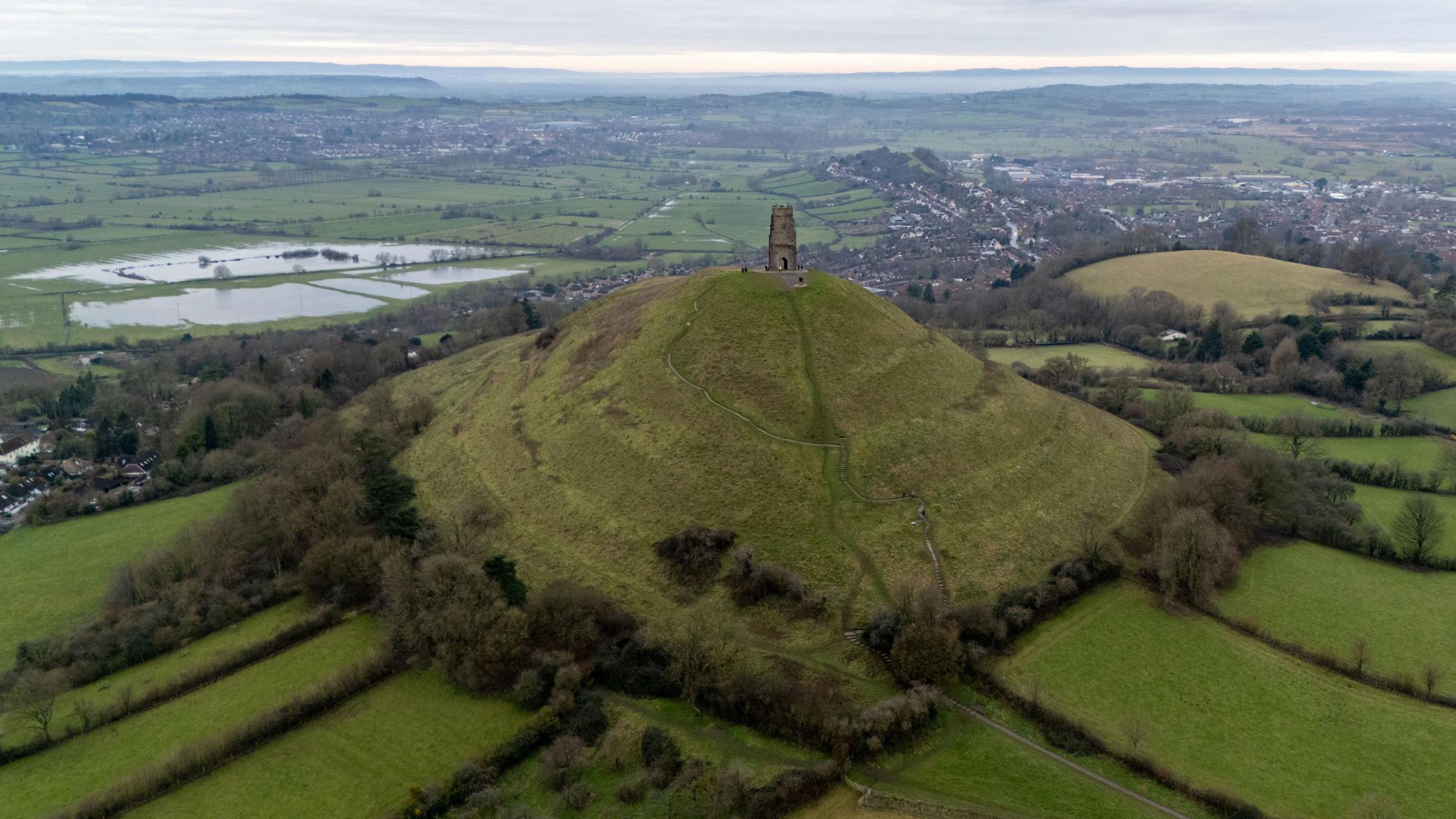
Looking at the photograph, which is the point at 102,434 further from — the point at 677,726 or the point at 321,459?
the point at 677,726

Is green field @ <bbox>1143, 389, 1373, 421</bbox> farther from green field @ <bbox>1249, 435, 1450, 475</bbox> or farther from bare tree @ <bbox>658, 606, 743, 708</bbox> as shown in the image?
bare tree @ <bbox>658, 606, 743, 708</bbox>

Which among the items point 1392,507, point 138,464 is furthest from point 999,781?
point 138,464

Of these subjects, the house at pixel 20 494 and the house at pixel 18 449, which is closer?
the house at pixel 20 494

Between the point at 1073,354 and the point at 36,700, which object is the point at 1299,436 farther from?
the point at 36,700

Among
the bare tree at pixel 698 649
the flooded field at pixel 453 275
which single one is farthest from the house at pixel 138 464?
the flooded field at pixel 453 275

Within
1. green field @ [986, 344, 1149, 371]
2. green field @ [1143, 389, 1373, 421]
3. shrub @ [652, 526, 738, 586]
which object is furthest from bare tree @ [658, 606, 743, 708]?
green field @ [986, 344, 1149, 371]

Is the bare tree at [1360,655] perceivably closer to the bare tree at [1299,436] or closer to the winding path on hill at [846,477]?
the winding path on hill at [846,477]

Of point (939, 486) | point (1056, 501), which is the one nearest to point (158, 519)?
point (939, 486)
